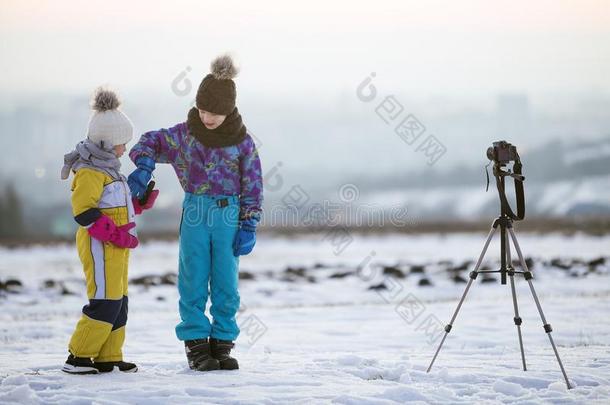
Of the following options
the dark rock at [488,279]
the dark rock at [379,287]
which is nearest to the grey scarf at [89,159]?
the dark rock at [379,287]

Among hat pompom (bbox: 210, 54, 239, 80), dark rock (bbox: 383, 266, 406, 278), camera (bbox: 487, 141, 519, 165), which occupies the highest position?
hat pompom (bbox: 210, 54, 239, 80)

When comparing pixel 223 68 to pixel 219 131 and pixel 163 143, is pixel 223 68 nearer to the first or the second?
pixel 219 131

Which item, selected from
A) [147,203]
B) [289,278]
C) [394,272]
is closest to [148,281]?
[289,278]

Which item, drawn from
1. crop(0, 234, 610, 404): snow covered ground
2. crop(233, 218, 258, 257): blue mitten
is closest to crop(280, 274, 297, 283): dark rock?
crop(0, 234, 610, 404): snow covered ground

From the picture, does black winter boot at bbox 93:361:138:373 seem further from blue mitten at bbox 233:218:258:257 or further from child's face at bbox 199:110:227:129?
child's face at bbox 199:110:227:129

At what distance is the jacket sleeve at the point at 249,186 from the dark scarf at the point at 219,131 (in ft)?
0.48

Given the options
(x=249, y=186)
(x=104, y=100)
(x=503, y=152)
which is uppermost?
(x=104, y=100)

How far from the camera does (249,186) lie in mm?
6594

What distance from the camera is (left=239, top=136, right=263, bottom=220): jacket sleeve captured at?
658 cm

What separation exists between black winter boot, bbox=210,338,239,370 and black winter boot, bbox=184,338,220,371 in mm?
70

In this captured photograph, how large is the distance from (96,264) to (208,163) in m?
1.29

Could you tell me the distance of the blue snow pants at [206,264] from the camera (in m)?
6.42

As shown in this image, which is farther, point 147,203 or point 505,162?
point 147,203

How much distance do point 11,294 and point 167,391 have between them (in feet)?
34.4
